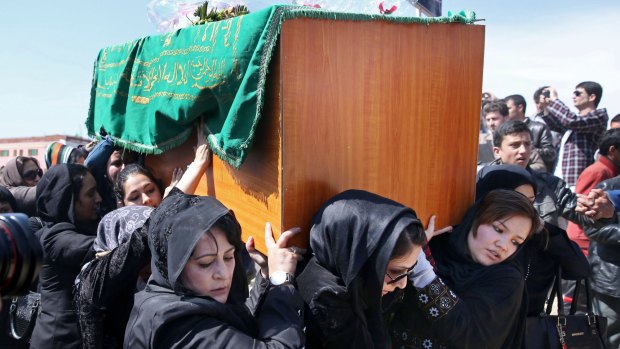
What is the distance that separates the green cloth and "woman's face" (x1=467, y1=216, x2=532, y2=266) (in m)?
0.86

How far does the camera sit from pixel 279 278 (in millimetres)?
1989

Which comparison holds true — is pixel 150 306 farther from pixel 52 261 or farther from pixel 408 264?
pixel 52 261

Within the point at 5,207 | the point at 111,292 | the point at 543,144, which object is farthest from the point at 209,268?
the point at 543,144

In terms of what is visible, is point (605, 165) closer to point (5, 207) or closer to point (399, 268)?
point (399, 268)

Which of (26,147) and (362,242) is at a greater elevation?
(362,242)

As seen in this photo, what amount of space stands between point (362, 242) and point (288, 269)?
0.33 metres

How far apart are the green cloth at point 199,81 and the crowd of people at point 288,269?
0.21 meters

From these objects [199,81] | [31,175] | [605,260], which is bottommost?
[605,260]

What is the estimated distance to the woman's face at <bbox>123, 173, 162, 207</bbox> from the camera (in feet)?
9.55

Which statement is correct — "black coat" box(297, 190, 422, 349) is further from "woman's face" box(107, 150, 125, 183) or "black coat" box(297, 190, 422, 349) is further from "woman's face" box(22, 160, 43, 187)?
"woman's face" box(22, 160, 43, 187)

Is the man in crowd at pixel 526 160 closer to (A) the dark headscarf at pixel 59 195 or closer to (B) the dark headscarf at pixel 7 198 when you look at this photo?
A: (A) the dark headscarf at pixel 59 195

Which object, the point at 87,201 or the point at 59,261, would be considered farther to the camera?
the point at 87,201

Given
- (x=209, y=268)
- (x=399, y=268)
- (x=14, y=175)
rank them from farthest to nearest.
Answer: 1. (x=14, y=175)
2. (x=399, y=268)
3. (x=209, y=268)

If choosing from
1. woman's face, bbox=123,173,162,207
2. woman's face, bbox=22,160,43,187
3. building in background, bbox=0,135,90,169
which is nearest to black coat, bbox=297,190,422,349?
woman's face, bbox=123,173,162,207
